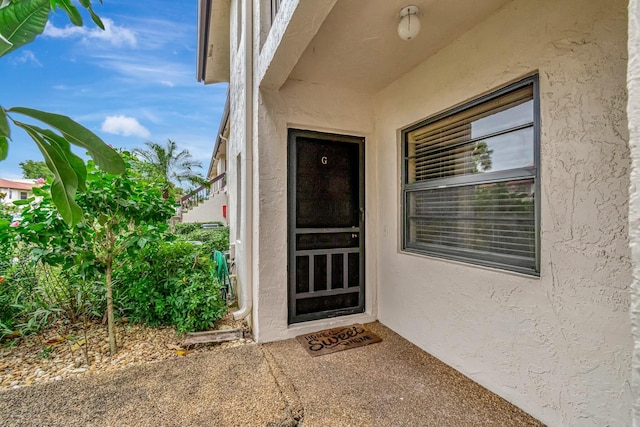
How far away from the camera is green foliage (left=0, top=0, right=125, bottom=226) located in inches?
43.8

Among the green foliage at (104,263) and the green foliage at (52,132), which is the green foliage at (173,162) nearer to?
the green foliage at (104,263)

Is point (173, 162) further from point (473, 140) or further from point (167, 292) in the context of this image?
point (473, 140)

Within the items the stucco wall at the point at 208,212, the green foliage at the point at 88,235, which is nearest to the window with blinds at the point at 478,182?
the green foliage at the point at 88,235

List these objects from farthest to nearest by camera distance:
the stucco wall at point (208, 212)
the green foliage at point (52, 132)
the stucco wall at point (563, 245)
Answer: the stucco wall at point (208, 212) < the stucco wall at point (563, 245) < the green foliage at point (52, 132)

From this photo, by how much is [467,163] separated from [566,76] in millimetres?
985

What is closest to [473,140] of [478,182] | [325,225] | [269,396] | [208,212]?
[478,182]

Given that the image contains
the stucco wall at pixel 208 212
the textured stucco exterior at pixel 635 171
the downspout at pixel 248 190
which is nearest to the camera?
the textured stucco exterior at pixel 635 171

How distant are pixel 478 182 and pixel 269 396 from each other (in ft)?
8.76

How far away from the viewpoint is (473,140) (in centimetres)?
276

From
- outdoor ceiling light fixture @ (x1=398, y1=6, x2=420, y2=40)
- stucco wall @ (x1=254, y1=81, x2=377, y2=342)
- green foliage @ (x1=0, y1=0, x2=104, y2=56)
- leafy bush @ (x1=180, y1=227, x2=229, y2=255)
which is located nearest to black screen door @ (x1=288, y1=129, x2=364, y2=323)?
stucco wall @ (x1=254, y1=81, x2=377, y2=342)

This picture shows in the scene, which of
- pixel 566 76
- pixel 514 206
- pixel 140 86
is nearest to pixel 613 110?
pixel 566 76

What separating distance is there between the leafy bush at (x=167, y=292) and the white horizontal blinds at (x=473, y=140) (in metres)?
3.01

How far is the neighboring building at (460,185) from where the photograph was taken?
1793 mm

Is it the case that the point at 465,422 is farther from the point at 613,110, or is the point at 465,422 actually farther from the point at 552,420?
the point at 613,110
